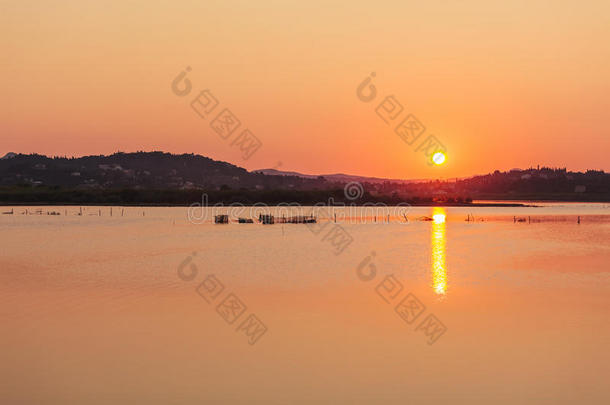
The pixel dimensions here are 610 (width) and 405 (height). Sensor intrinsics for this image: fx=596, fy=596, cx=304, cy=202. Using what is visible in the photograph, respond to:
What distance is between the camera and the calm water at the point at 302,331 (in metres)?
13.7

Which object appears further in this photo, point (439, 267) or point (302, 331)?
point (439, 267)

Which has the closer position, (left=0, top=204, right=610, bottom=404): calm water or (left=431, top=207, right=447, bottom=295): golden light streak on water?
(left=0, top=204, right=610, bottom=404): calm water

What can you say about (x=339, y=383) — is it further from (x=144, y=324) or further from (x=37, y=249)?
(x=37, y=249)

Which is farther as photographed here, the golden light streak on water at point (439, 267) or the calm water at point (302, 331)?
the golden light streak on water at point (439, 267)

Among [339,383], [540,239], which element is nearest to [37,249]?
[339,383]

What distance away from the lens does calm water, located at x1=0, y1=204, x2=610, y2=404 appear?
13.7 metres

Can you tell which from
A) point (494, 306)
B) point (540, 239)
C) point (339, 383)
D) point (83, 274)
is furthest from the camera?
point (540, 239)

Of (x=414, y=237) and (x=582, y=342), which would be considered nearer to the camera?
(x=582, y=342)

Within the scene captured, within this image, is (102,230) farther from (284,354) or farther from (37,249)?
(284,354)

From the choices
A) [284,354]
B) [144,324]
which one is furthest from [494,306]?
[144,324]

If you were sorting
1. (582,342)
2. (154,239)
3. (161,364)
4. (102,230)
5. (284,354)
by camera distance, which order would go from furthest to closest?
(102,230) < (154,239) < (582,342) < (284,354) < (161,364)

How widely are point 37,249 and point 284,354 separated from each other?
116 feet

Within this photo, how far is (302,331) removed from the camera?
62.7 feet

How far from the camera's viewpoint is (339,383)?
46.1 feet
